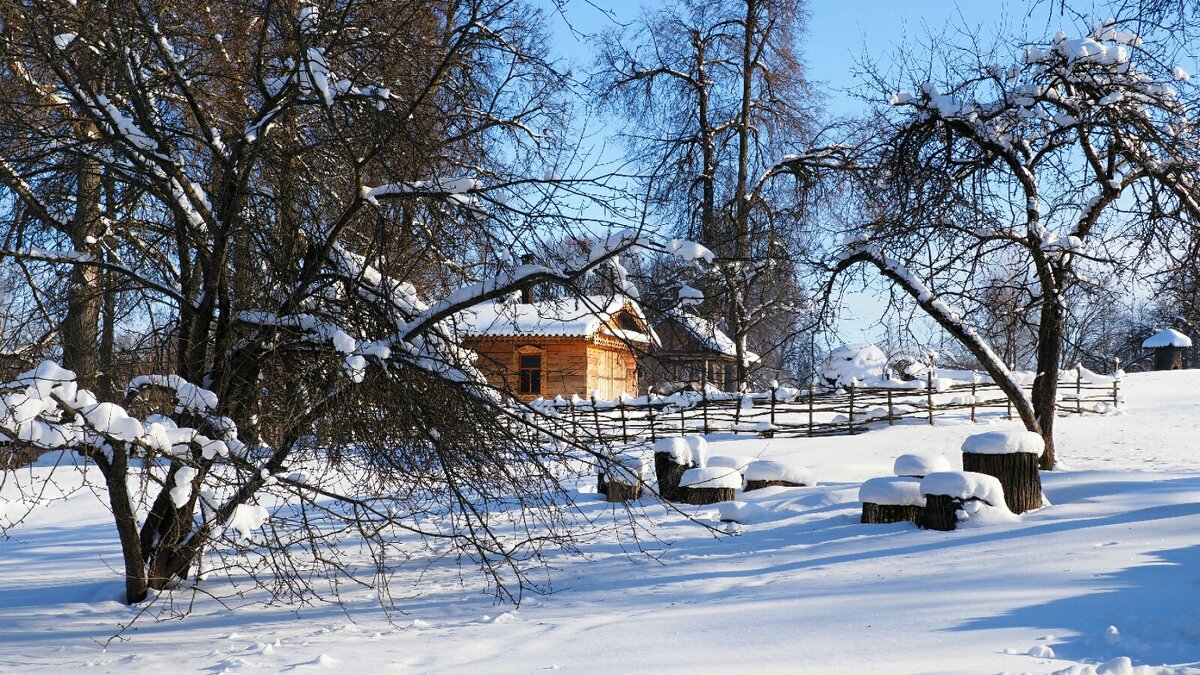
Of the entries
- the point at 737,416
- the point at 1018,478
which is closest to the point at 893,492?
the point at 1018,478

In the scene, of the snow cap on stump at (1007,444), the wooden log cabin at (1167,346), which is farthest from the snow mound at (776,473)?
the wooden log cabin at (1167,346)

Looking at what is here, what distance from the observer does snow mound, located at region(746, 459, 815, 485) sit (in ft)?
39.2

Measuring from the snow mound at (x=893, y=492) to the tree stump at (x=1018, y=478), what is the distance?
750 millimetres

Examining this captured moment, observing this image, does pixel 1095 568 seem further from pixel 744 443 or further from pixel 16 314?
pixel 744 443

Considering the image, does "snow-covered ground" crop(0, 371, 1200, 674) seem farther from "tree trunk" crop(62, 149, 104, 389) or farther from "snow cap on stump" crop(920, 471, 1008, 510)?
"tree trunk" crop(62, 149, 104, 389)

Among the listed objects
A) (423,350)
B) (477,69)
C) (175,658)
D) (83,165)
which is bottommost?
(175,658)

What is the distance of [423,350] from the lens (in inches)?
238

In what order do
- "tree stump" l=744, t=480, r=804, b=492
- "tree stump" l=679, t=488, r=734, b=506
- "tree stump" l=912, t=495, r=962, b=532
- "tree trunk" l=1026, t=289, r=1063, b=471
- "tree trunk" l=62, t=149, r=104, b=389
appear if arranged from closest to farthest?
"tree trunk" l=62, t=149, r=104, b=389 < "tree stump" l=912, t=495, r=962, b=532 < "tree trunk" l=1026, t=289, r=1063, b=471 < "tree stump" l=679, t=488, r=734, b=506 < "tree stump" l=744, t=480, r=804, b=492

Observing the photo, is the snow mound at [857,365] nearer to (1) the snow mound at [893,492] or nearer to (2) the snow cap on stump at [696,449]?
(2) the snow cap on stump at [696,449]

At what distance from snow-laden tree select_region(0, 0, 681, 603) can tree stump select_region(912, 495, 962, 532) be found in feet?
12.7

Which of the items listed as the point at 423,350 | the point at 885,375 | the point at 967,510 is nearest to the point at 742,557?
the point at 967,510

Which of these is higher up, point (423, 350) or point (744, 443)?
point (423, 350)

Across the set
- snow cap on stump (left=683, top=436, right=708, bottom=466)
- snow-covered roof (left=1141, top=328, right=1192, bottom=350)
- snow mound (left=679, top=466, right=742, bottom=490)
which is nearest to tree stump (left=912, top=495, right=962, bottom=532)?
snow mound (left=679, top=466, right=742, bottom=490)

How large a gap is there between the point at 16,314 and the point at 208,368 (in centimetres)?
143
